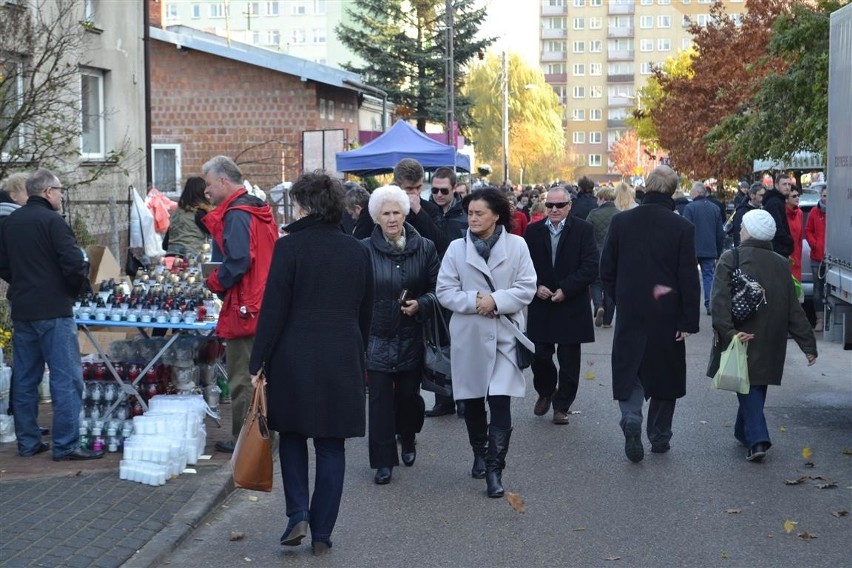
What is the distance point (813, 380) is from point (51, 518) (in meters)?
8.39

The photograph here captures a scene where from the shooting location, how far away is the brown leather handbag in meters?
6.48

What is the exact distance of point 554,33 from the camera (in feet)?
467

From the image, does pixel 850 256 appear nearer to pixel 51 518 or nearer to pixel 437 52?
pixel 51 518

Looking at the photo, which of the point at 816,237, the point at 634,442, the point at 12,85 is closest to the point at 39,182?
the point at 634,442

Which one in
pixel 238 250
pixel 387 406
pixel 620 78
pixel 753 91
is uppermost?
pixel 620 78

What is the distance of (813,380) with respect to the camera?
13016mm

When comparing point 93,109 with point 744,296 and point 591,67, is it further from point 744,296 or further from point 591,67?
point 591,67

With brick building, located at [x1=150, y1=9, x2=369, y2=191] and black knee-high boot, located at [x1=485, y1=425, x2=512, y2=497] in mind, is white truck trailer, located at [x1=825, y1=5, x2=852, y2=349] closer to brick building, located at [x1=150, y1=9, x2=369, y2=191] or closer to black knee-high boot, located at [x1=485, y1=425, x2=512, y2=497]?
black knee-high boot, located at [x1=485, y1=425, x2=512, y2=497]

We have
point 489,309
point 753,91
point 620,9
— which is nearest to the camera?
point 489,309

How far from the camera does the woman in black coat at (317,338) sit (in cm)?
647

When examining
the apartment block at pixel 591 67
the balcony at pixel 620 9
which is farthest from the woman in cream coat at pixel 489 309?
the balcony at pixel 620 9

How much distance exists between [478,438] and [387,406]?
24.7 inches

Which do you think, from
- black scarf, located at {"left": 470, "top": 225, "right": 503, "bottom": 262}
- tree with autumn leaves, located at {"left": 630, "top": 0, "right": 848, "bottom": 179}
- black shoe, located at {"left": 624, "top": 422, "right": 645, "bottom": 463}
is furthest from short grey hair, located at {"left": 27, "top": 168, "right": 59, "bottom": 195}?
tree with autumn leaves, located at {"left": 630, "top": 0, "right": 848, "bottom": 179}

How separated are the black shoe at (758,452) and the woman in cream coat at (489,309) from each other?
1.93m
